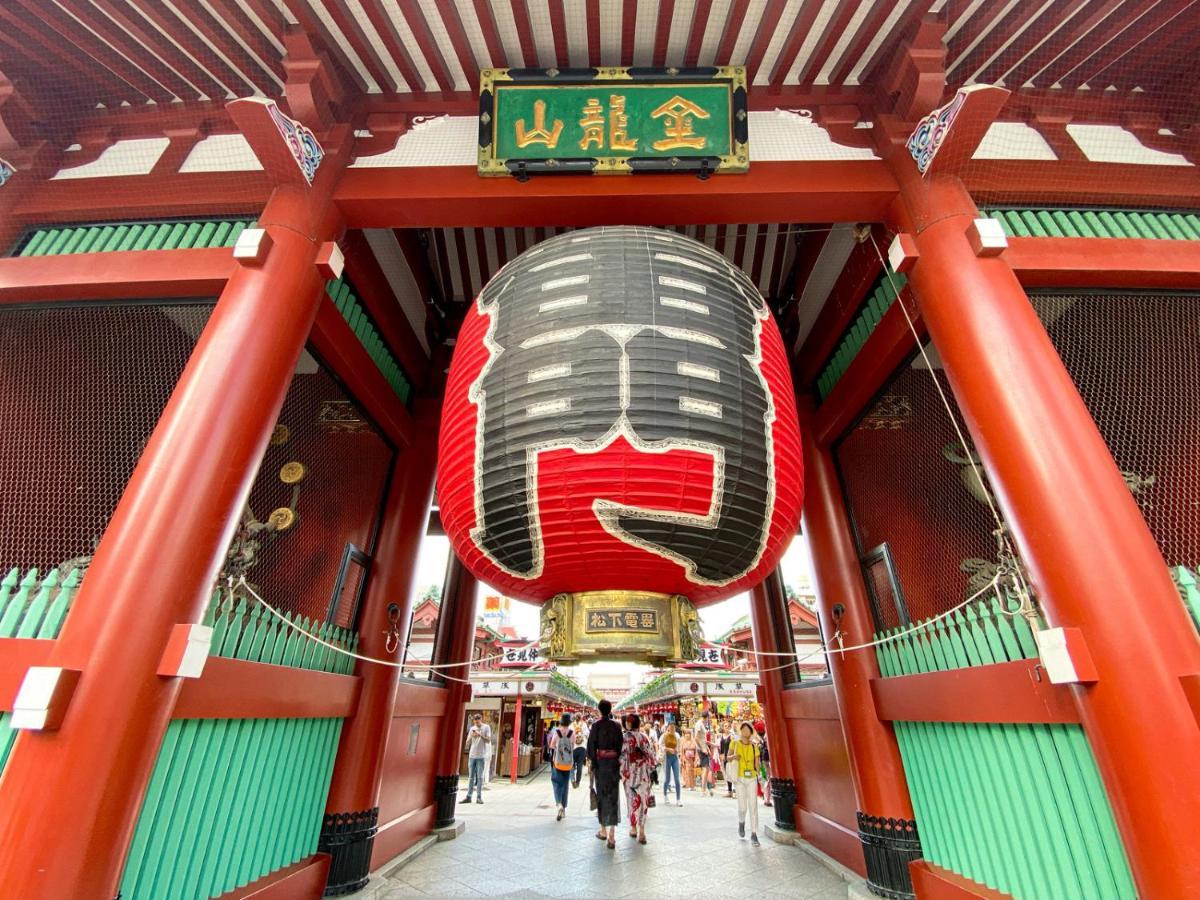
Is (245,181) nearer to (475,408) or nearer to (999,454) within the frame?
(475,408)

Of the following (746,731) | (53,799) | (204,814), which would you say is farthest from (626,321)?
(746,731)

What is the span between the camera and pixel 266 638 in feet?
11.6

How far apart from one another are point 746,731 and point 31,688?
25.7 feet

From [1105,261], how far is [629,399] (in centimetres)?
365

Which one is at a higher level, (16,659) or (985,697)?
(16,659)

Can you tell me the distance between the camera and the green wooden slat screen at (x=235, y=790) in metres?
2.80

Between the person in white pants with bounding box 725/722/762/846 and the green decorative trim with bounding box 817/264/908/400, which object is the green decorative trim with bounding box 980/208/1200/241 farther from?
the person in white pants with bounding box 725/722/762/846

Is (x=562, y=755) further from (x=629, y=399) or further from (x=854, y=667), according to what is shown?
(x=629, y=399)

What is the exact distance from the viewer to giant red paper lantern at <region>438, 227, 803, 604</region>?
6.26ft

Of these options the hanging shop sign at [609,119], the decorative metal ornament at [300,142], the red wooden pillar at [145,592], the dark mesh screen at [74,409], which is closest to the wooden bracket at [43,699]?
the red wooden pillar at [145,592]

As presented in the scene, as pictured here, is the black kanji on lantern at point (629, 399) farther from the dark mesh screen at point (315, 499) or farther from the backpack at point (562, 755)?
the backpack at point (562, 755)

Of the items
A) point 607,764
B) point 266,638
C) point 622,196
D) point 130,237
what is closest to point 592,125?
point 622,196

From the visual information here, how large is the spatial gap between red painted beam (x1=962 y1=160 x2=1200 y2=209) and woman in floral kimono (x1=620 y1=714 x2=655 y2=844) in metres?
5.99

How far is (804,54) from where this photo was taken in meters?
3.98
